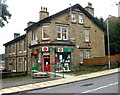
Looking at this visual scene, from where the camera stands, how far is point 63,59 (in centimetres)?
3416

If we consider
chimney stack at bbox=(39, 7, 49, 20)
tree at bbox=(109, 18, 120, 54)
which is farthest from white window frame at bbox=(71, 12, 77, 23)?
tree at bbox=(109, 18, 120, 54)

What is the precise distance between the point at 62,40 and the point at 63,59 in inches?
101

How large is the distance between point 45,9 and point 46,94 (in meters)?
21.8

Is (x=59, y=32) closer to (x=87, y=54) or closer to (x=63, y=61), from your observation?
(x=63, y=61)

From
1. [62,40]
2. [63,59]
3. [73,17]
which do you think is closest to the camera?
[63,59]

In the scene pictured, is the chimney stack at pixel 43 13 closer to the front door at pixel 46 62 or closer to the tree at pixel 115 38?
the front door at pixel 46 62

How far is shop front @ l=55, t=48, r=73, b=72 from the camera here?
1321 inches

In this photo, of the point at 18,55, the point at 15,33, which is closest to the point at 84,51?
the point at 18,55

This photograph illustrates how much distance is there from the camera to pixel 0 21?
3522cm

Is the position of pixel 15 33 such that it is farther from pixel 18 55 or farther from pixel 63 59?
pixel 63 59

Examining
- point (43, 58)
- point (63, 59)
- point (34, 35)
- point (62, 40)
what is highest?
point (34, 35)

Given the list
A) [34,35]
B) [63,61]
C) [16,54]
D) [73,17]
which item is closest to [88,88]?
[63,61]

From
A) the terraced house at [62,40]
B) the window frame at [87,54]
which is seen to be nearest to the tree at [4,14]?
the terraced house at [62,40]

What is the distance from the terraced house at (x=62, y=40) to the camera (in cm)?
3344
